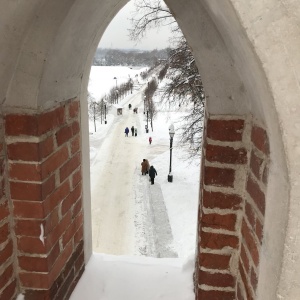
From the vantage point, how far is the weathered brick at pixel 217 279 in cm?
152

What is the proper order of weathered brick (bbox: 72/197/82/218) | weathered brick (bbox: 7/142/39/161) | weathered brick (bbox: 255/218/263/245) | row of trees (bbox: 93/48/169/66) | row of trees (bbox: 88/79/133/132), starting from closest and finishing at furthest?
1. weathered brick (bbox: 255/218/263/245)
2. weathered brick (bbox: 7/142/39/161)
3. weathered brick (bbox: 72/197/82/218)
4. row of trees (bbox: 88/79/133/132)
5. row of trees (bbox: 93/48/169/66)

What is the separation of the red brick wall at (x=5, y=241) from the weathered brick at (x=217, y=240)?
0.81 metres

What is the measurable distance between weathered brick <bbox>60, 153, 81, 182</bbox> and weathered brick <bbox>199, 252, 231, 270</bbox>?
0.72m

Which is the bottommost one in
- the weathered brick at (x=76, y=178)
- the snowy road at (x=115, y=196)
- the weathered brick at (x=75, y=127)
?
the snowy road at (x=115, y=196)

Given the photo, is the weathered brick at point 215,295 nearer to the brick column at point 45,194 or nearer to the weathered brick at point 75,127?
the brick column at point 45,194

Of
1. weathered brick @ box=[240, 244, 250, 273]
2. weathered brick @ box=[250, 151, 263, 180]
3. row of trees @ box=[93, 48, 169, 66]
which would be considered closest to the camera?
weathered brick @ box=[250, 151, 263, 180]

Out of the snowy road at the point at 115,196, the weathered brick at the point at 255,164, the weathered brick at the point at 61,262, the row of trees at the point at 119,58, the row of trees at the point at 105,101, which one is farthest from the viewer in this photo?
the row of trees at the point at 119,58

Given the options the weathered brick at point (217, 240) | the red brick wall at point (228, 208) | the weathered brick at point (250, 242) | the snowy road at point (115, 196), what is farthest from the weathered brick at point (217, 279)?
the snowy road at point (115, 196)

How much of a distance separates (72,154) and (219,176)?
0.74 meters

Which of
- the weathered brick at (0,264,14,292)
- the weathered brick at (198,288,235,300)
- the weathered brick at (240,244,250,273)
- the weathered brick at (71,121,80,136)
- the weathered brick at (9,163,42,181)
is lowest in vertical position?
the weathered brick at (198,288,235,300)

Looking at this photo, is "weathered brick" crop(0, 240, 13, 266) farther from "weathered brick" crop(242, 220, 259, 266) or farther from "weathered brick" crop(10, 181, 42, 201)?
"weathered brick" crop(242, 220, 259, 266)

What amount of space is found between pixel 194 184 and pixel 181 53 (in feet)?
17.8

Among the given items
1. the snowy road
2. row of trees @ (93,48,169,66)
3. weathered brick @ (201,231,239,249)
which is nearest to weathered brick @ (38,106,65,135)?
weathered brick @ (201,231,239,249)

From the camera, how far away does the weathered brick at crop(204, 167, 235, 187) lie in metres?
1.42
